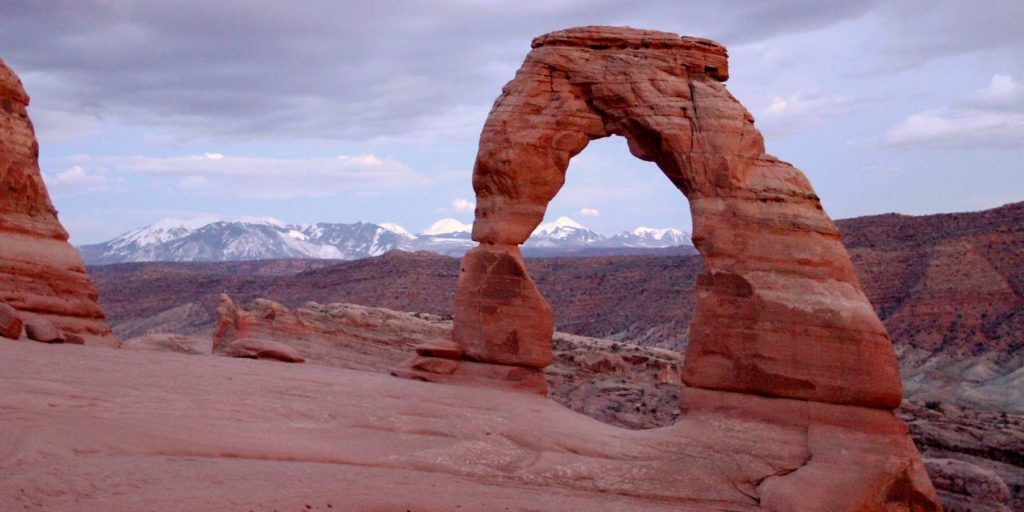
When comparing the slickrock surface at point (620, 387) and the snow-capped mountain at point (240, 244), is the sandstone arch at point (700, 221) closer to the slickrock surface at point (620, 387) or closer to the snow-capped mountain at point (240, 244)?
the slickrock surface at point (620, 387)

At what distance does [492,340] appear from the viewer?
1792 centimetres

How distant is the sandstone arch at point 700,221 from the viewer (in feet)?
48.8

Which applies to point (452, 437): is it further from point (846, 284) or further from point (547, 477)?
point (846, 284)

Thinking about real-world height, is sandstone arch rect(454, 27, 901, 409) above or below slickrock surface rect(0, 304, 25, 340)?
above

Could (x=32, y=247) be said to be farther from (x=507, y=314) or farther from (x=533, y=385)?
(x=533, y=385)

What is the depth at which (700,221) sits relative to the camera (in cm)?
1606

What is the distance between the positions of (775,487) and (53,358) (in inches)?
396

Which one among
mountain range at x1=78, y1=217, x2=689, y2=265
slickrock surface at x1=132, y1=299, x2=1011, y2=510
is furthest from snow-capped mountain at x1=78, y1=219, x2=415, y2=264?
slickrock surface at x1=132, y1=299, x2=1011, y2=510

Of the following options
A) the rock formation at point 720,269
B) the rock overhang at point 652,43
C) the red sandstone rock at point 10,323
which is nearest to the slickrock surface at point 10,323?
the red sandstone rock at point 10,323

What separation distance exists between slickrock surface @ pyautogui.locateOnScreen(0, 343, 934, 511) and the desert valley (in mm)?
40

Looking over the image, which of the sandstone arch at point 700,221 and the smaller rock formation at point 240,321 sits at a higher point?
the sandstone arch at point 700,221

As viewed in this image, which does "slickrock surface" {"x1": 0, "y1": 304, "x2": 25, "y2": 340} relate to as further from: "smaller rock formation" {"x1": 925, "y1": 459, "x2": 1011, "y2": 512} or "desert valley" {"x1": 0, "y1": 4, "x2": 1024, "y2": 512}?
"smaller rock formation" {"x1": 925, "y1": 459, "x2": 1011, "y2": 512}

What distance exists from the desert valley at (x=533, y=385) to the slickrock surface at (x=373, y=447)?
0.13 feet

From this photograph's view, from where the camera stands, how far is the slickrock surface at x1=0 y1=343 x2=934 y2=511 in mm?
10359
